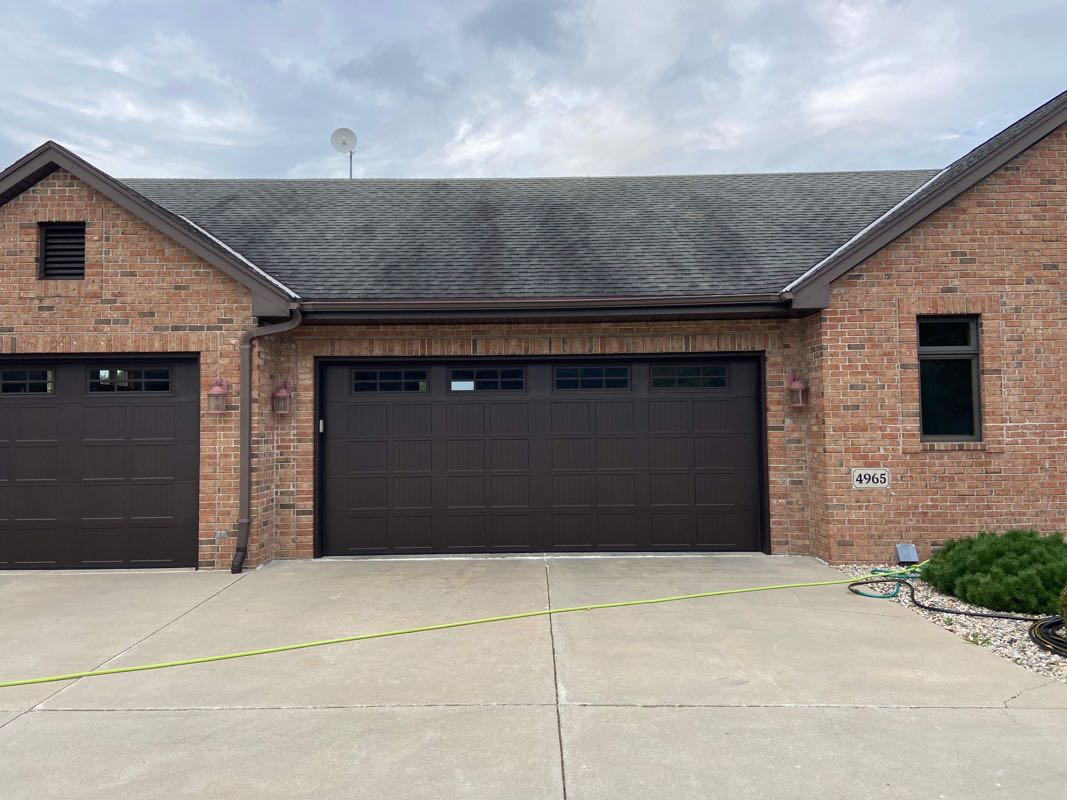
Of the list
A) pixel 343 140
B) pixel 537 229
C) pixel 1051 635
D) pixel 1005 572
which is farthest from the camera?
pixel 343 140

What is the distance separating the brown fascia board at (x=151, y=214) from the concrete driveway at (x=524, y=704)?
3.44 metres

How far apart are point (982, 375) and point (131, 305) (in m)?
10.3

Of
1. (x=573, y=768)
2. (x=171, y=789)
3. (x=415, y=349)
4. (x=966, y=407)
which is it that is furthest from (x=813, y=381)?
(x=171, y=789)

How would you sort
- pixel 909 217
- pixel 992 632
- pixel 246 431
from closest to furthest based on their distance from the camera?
pixel 992 632, pixel 909 217, pixel 246 431

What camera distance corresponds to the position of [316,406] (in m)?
8.49

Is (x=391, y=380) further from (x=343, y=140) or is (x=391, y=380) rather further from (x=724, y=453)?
(x=343, y=140)

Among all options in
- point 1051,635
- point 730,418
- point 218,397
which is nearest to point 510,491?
point 730,418

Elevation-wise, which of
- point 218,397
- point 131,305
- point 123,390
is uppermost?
point 131,305

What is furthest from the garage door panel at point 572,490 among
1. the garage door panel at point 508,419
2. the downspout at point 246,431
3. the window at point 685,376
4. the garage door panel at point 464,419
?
the downspout at point 246,431

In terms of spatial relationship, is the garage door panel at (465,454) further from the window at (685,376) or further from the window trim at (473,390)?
the window at (685,376)

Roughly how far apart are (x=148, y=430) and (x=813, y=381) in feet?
27.3

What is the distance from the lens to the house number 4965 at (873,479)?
765 centimetres

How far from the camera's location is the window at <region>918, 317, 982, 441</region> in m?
7.80

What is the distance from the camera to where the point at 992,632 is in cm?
536
